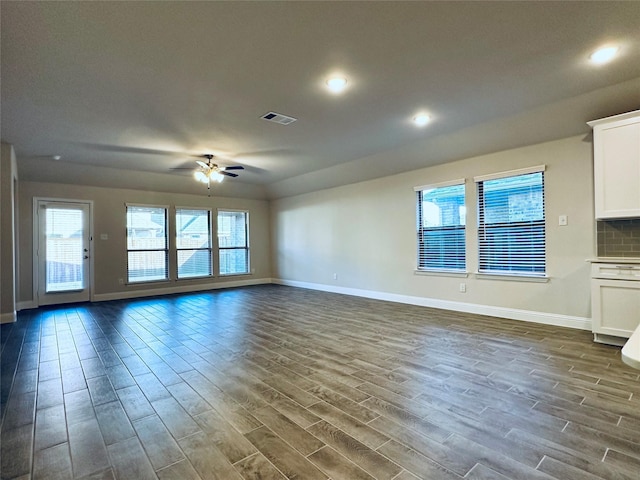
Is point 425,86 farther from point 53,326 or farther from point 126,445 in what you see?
point 53,326

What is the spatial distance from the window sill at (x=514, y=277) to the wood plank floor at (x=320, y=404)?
639 millimetres

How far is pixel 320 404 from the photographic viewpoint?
2434 millimetres

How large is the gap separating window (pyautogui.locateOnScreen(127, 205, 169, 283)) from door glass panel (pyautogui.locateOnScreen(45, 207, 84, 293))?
928 mm

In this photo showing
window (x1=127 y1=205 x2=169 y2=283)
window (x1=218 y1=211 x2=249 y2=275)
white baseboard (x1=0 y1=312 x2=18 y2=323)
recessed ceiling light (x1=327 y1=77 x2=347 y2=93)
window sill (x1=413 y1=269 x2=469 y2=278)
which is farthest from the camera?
window (x1=218 y1=211 x2=249 y2=275)

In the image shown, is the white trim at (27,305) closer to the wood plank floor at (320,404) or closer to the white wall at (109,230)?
the white wall at (109,230)

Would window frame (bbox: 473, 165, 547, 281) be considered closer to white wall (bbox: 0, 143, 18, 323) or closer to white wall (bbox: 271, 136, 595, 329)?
white wall (bbox: 271, 136, 595, 329)

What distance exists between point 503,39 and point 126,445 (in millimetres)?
3841

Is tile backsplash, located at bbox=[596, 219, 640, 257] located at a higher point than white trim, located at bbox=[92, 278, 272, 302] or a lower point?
higher

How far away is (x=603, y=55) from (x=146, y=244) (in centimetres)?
843

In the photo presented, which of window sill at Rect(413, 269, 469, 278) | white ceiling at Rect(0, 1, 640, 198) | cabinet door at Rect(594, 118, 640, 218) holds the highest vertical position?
white ceiling at Rect(0, 1, 640, 198)

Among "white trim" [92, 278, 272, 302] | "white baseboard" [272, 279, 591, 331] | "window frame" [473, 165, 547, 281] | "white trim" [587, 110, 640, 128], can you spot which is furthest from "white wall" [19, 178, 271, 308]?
"white trim" [587, 110, 640, 128]

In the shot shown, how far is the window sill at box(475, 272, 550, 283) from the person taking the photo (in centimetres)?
462

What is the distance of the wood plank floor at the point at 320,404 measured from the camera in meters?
1.78

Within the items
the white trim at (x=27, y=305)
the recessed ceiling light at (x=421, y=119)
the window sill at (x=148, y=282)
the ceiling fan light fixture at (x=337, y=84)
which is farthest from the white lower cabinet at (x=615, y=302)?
the white trim at (x=27, y=305)
